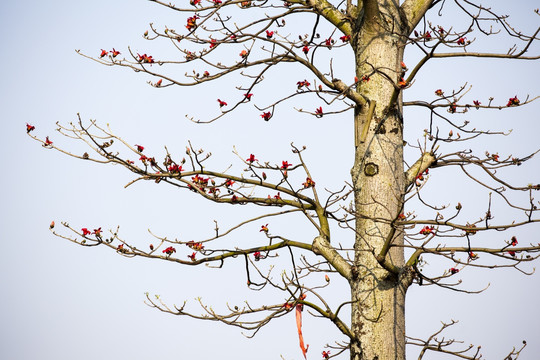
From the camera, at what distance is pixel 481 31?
18.3ft

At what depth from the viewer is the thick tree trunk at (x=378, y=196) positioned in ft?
Answer: 15.3

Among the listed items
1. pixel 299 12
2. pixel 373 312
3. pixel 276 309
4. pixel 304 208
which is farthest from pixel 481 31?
pixel 276 309

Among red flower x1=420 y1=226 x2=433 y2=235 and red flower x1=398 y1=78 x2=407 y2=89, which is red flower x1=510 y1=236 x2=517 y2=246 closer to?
red flower x1=420 y1=226 x2=433 y2=235

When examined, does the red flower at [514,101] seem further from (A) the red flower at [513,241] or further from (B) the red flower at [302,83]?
(B) the red flower at [302,83]

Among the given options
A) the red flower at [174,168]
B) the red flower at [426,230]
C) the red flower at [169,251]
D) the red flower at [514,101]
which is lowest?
the red flower at [169,251]

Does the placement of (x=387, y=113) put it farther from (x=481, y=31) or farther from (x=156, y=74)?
(x=156, y=74)

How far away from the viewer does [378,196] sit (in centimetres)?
490

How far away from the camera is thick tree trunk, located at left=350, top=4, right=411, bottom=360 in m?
4.65

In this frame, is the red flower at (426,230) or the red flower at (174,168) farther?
the red flower at (174,168)

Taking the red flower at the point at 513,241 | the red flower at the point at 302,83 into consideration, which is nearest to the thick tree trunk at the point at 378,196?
the red flower at the point at 302,83

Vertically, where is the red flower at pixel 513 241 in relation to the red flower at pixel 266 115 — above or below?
below

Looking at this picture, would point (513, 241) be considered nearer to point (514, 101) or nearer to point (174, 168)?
point (514, 101)

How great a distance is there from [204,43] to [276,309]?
2.51m

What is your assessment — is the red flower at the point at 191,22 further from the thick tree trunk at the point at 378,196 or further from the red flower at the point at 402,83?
the red flower at the point at 402,83
